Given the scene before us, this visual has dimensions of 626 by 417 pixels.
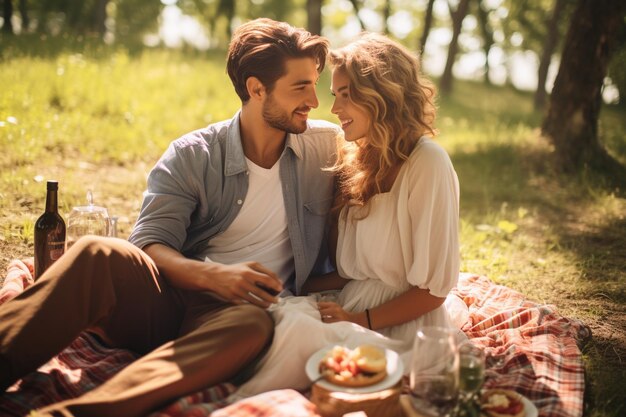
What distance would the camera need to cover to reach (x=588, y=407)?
131 inches

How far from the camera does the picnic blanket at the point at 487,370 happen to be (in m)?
2.77

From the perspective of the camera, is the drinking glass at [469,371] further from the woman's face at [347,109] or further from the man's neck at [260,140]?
the man's neck at [260,140]

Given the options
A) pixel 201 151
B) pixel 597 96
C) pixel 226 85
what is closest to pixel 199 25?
pixel 226 85

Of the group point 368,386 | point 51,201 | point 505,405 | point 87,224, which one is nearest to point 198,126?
point 87,224

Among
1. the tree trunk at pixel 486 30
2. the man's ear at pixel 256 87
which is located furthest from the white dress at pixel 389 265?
the tree trunk at pixel 486 30

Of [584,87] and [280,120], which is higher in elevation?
[584,87]

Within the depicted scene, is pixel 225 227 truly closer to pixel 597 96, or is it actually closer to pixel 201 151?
pixel 201 151

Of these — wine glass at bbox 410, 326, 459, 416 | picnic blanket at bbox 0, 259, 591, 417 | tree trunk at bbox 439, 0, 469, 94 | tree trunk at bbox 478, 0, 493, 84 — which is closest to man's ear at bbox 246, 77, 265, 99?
picnic blanket at bbox 0, 259, 591, 417

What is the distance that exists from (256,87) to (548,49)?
41.7ft

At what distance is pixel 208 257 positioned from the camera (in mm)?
3984

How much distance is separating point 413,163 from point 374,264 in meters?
0.60

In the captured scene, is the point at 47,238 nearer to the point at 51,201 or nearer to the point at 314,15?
the point at 51,201

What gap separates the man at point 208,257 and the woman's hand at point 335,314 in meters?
0.33

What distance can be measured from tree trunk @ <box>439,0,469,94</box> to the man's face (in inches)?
439
